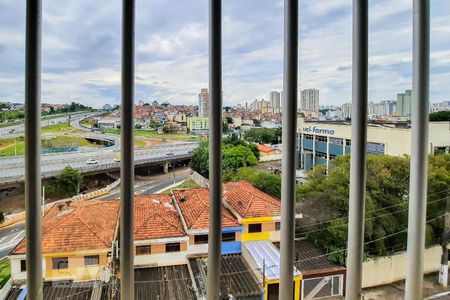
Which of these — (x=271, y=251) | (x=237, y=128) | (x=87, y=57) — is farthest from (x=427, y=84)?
(x=87, y=57)

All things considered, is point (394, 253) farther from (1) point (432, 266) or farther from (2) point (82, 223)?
(2) point (82, 223)

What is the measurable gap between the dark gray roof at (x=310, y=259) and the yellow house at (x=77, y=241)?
792 millimetres

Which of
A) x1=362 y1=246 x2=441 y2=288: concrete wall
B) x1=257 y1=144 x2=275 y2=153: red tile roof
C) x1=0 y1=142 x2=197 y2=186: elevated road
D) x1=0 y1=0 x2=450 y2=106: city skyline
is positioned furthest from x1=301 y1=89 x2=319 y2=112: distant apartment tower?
x1=362 y1=246 x2=441 y2=288: concrete wall

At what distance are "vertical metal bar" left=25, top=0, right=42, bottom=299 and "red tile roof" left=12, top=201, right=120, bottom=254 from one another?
231mm

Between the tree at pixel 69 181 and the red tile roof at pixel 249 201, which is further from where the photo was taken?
the red tile roof at pixel 249 201

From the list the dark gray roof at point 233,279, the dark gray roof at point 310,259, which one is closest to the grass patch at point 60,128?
the dark gray roof at point 233,279

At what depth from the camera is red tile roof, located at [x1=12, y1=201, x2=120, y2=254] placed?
1.35 m

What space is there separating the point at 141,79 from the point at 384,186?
1.45 metres

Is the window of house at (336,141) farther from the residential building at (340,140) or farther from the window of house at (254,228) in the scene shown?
the window of house at (254,228)

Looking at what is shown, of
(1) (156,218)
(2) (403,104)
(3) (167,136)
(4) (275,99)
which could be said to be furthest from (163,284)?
(2) (403,104)

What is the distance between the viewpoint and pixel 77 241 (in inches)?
54.3

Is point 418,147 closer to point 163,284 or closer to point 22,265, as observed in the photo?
point 163,284

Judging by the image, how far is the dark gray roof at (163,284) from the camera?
4.58 feet

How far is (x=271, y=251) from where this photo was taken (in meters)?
1.54
